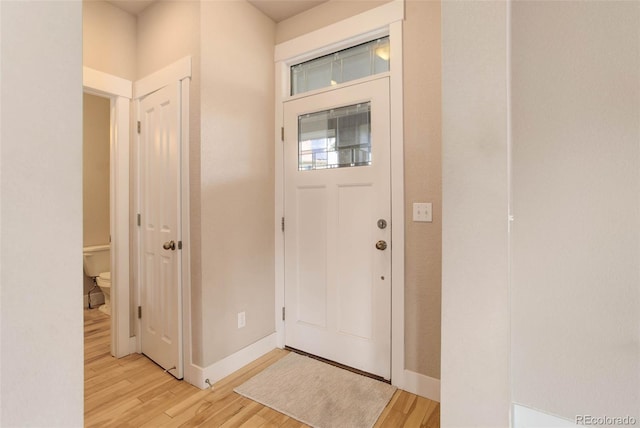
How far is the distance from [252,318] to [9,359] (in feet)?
6.12

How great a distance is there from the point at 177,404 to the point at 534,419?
1843 millimetres

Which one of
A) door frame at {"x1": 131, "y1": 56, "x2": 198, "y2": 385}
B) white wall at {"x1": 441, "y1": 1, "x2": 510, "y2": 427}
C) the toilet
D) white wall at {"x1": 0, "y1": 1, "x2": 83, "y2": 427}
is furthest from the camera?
the toilet

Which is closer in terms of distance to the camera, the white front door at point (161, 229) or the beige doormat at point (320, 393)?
the beige doormat at point (320, 393)

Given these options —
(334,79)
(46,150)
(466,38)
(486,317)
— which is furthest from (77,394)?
(334,79)

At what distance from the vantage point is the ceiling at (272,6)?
2260 mm

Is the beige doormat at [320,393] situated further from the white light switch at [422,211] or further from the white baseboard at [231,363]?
the white light switch at [422,211]

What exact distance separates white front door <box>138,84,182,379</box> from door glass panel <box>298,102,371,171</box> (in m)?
0.92

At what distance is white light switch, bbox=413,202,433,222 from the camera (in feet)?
6.06

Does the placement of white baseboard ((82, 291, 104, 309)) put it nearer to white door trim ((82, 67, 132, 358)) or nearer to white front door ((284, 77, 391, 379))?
white door trim ((82, 67, 132, 358))

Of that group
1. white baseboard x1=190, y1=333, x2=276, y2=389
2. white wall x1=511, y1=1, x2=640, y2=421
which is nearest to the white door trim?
white baseboard x1=190, y1=333, x2=276, y2=389

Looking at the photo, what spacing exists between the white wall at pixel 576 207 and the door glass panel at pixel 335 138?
3.28 ft

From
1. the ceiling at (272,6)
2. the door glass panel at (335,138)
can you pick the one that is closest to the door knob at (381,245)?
the door glass panel at (335,138)

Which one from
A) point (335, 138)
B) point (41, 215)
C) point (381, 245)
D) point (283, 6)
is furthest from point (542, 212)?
point (283, 6)

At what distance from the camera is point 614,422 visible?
1121mm
